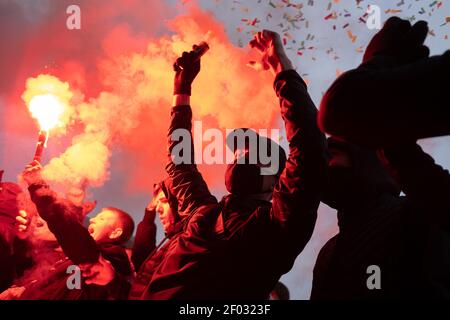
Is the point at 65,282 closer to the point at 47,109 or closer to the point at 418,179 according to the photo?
the point at 47,109

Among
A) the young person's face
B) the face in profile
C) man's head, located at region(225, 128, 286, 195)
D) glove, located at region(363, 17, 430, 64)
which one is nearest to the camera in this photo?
glove, located at region(363, 17, 430, 64)

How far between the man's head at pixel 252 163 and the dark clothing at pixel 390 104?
7.35 ft

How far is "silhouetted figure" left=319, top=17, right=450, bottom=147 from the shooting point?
1.31m

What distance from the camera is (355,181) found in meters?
3.38

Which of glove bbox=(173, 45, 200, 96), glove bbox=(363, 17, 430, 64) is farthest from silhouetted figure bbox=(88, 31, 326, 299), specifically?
glove bbox=(363, 17, 430, 64)

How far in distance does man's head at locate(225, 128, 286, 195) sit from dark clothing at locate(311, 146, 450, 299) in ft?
2.22

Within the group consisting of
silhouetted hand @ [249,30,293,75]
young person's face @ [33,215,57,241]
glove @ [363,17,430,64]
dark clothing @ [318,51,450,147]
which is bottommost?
dark clothing @ [318,51,450,147]

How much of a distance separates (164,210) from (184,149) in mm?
827

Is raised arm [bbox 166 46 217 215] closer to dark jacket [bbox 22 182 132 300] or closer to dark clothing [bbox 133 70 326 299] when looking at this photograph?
dark clothing [bbox 133 70 326 299]

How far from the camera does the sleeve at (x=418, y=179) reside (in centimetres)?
195

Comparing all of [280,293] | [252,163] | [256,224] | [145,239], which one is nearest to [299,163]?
[256,224]

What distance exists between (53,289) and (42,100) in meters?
2.37

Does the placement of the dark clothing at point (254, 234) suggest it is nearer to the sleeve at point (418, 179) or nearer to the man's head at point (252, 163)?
the man's head at point (252, 163)

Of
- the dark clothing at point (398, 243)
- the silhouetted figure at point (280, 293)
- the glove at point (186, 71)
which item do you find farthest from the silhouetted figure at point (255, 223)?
the silhouetted figure at point (280, 293)
